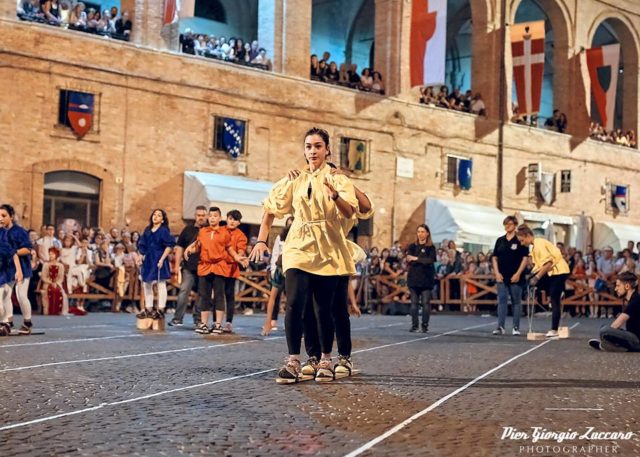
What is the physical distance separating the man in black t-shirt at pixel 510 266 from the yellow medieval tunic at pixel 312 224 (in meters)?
8.83

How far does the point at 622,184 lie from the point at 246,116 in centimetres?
2073

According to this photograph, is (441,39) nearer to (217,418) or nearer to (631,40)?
(631,40)

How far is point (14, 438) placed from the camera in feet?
17.6

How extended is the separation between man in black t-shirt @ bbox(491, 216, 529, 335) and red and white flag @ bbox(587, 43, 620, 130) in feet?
80.7

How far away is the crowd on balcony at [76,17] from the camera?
2680 cm

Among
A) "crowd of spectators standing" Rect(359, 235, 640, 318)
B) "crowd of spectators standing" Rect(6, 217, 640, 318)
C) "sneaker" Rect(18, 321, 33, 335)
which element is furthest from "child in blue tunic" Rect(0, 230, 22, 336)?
"crowd of spectators standing" Rect(359, 235, 640, 318)

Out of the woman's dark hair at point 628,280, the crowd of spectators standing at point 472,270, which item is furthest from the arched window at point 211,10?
the woman's dark hair at point 628,280

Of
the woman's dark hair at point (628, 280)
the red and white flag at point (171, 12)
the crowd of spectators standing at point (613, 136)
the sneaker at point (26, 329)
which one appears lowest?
the sneaker at point (26, 329)

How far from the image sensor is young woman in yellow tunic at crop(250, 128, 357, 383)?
826cm

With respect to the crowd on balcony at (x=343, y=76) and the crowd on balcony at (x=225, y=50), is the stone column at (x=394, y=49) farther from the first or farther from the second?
the crowd on balcony at (x=225, y=50)

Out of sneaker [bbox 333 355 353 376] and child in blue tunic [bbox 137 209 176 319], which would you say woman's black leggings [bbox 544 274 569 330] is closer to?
child in blue tunic [bbox 137 209 176 319]

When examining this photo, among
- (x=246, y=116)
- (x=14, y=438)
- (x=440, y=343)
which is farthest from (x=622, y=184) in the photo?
(x=14, y=438)

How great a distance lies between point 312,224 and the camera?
8.41 meters

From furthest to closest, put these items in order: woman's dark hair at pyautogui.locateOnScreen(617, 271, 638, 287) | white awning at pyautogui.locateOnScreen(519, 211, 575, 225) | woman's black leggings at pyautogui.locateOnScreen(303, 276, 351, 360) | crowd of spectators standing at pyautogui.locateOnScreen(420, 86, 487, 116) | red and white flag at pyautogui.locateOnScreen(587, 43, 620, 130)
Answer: red and white flag at pyautogui.locateOnScreen(587, 43, 620, 130)
white awning at pyautogui.locateOnScreen(519, 211, 575, 225)
crowd of spectators standing at pyautogui.locateOnScreen(420, 86, 487, 116)
woman's dark hair at pyautogui.locateOnScreen(617, 271, 638, 287)
woman's black leggings at pyautogui.locateOnScreen(303, 276, 351, 360)
